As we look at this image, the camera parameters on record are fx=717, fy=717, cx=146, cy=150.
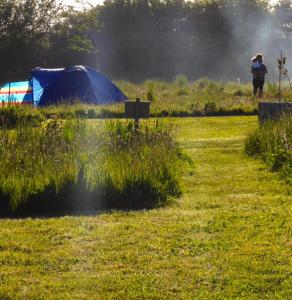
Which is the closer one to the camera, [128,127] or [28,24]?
[128,127]

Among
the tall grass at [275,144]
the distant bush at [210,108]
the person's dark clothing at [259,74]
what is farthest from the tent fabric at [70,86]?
the tall grass at [275,144]

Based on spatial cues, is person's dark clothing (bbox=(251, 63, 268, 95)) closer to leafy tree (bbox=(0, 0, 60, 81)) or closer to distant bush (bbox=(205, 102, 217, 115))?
distant bush (bbox=(205, 102, 217, 115))

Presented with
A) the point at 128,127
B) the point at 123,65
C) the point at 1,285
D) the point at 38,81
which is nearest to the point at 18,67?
the point at 123,65

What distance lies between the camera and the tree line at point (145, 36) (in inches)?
1399

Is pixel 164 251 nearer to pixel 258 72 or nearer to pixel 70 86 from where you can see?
pixel 70 86

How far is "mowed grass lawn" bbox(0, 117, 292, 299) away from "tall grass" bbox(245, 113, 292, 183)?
0.97 m

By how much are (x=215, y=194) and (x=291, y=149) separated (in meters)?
1.64

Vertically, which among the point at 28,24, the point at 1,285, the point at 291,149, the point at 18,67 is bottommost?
the point at 1,285

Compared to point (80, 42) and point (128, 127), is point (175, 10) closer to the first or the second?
point (80, 42)

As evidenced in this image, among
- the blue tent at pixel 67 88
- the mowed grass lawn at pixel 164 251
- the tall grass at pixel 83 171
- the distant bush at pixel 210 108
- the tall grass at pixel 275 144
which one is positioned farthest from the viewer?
the blue tent at pixel 67 88

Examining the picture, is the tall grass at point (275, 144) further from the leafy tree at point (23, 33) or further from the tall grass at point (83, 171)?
the leafy tree at point (23, 33)

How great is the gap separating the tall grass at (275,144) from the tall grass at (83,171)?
4.13ft

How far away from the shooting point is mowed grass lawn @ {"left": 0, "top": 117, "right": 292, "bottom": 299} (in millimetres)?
4301

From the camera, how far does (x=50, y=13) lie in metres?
37.7
